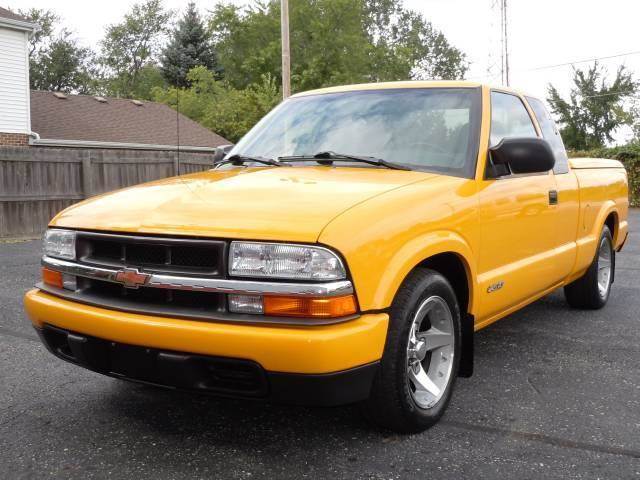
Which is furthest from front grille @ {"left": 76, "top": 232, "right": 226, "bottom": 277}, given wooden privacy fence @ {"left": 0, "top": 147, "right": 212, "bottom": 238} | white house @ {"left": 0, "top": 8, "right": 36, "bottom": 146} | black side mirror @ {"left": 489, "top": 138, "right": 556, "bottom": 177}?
white house @ {"left": 0, "top": 8, "right": 36, "bottom": 146}

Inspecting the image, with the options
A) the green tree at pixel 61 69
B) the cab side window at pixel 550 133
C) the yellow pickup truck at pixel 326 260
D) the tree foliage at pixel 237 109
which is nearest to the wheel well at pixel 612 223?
the cab side window at pixel 550 133

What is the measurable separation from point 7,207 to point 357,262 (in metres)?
12.6

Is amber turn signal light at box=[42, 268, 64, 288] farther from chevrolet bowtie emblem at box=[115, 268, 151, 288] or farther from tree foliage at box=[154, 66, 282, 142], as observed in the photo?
tree foliage at box=[154, 66, 282, 142]

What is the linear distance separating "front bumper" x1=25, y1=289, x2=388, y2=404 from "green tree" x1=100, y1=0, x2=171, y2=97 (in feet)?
173

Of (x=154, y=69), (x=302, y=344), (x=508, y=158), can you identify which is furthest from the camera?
(x=154, y=69)

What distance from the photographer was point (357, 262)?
259cm

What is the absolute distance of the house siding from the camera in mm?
17953

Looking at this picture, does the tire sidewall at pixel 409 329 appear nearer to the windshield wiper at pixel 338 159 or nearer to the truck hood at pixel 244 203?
the truck hood at pixel 244 203

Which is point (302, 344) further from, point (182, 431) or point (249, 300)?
point (182, 431)

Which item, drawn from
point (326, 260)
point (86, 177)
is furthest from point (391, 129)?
point (86, 177)

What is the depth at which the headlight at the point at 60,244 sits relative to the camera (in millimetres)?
3061

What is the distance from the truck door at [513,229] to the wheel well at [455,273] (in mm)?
110

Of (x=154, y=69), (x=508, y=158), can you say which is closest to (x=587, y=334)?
(x=508, y=158)

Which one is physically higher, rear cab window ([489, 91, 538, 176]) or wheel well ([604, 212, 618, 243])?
rear cab window ([489, 91, 538, 176])
